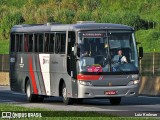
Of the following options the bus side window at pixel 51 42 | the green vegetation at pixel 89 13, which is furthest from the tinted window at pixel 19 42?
the green vegetation at pixel 89 13

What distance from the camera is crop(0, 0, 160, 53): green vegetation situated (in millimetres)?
87938

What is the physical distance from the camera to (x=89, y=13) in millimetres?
94625

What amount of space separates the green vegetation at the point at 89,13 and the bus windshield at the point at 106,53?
4954 centimetres

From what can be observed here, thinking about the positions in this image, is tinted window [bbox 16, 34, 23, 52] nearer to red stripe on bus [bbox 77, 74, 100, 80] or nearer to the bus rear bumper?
red stripe on bus [bbox 77, 74, 100, 80]

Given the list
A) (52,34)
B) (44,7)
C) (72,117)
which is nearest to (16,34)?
(52,34)

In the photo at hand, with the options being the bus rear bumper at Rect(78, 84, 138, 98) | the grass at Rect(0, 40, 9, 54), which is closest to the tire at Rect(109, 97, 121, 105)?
the bus rear bumper at Rect(78, 84, 138, 98)

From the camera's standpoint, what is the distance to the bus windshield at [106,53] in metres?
28.8

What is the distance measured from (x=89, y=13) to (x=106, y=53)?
216 feet

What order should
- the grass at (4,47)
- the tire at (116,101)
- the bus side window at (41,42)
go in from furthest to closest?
the grass at (4,47) → the bus side window at (41,42) → the tire at (116,101)

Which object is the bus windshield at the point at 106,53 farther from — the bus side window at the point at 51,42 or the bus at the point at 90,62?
the bus side window at the point at 51,42

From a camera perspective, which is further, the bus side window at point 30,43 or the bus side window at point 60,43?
the bus side window at point 30,43

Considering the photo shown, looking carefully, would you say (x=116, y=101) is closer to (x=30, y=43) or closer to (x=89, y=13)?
(x=30, y=43)

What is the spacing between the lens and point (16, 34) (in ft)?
116

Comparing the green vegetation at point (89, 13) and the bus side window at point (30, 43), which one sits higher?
the bus side window at point (30, 43)
